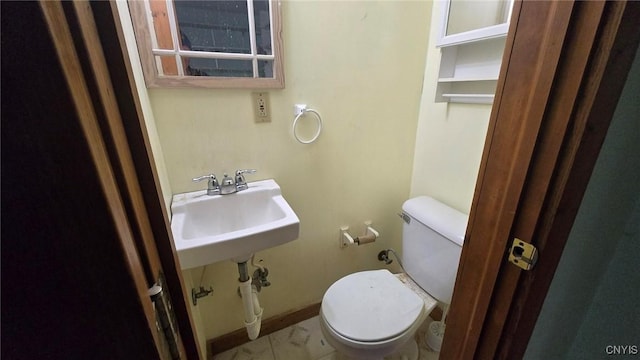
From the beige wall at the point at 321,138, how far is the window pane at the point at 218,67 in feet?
0.23

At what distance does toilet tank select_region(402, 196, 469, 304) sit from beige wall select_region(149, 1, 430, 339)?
0.28 meters

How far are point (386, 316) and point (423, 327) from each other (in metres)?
0.61

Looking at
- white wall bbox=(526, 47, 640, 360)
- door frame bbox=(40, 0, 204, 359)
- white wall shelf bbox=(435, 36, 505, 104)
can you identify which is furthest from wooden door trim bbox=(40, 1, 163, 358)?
white wall shelf bbox=(435, 36, 505, 104)

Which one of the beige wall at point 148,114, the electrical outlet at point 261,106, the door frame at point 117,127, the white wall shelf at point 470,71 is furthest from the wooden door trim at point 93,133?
the white wall shelf at point 470,71

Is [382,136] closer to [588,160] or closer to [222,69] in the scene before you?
[222,69]

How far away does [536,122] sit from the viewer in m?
Answer: 0.43

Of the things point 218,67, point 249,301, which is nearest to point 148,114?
point 218,67

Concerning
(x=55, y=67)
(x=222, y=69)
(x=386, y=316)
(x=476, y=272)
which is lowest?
(x=386, y=316)

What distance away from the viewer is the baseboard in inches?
52.9

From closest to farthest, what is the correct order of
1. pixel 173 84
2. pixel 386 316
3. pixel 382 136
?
pixel 173 84 → pixel 386 316 → pixel 382 136

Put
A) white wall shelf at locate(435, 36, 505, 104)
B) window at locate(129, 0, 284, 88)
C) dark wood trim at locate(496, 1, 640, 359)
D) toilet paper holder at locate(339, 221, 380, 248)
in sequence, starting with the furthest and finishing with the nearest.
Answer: toilet paper holder at locate(339, 221, 380, 248) → white wall shelf at locate(435, 36, 505, 104) → window at locate(129, 0, 284, 88) → dark wood trim at locate(496, 1, 640, 359)

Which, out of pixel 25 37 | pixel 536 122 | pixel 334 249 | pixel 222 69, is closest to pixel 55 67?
pixel 25 37

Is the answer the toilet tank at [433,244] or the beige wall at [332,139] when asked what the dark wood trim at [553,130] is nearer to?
the toilet tank at [433,244]

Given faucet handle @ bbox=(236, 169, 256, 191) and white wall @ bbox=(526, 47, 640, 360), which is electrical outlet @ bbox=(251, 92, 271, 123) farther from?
white wall @ bbox=(526, 47, 640, 360)
